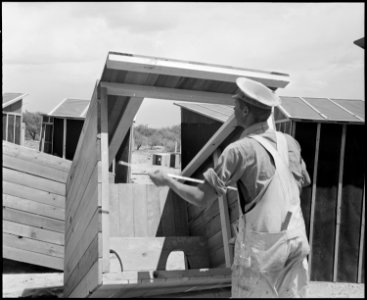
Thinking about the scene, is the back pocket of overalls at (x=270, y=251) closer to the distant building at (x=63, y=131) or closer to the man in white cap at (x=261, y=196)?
the man in white cap at (x=261, y=196)

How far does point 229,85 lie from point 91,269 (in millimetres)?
1788

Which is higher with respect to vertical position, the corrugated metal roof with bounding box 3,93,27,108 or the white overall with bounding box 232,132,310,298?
the corrugated metal roof with bounding box 3,93,27,108

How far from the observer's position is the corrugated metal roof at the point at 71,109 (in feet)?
35.4

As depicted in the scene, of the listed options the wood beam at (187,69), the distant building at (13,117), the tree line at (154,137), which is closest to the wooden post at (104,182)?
the wood beam at (187,69)

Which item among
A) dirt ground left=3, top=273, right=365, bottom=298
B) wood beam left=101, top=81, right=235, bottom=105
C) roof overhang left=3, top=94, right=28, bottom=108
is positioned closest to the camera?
wood beam left=101, top=81, right=235, bottom=105

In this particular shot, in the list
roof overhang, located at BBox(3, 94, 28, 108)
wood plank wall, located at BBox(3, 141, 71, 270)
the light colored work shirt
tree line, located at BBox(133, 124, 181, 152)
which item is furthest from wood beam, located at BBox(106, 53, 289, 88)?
tree line, located at BBox(133, 124, 181, 152)

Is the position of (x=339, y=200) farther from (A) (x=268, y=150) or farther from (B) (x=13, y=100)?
(B) (x=13, y=100)

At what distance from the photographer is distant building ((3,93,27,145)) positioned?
516 inches

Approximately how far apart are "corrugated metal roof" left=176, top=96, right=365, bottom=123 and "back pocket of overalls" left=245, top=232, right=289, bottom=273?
3.89 meters

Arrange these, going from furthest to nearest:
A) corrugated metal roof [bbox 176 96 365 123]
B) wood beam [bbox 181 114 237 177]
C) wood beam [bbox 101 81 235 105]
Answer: corrugated metal roof [bbox 176 96 365 123] → wood beam [bbox 181 114 237 177] → wood beam [bbox 101 81 235 105]

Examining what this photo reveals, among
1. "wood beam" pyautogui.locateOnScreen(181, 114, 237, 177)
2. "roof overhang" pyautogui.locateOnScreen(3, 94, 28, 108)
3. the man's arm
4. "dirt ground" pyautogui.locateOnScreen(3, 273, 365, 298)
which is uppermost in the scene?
"roof overhang" pyautogui.locateOnScreen(3, 94, 28, 108)

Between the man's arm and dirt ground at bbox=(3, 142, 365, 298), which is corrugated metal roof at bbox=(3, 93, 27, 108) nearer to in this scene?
dirt ground at bbox=(3, 142, 365, 298)

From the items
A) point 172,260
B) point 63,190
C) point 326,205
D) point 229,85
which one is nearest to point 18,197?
point 63,190

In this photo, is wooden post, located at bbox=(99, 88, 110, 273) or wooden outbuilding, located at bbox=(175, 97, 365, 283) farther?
wooden outbuilding, located at bbox=(175, 97, 365, 283)
